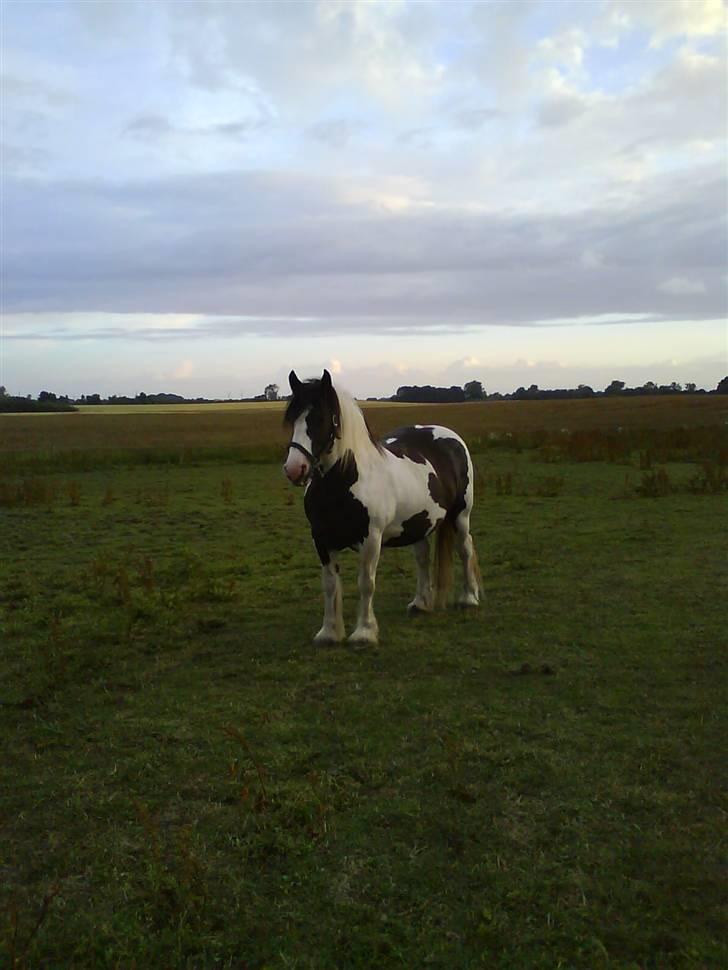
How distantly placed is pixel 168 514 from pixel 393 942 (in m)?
10.3

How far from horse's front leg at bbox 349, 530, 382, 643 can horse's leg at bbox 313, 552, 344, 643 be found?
0.44 feet

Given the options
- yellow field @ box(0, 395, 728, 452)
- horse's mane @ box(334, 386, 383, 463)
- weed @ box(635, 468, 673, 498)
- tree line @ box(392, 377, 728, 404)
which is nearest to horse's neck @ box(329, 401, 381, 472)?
horse's mane @ box(334, 386, 383, 463)

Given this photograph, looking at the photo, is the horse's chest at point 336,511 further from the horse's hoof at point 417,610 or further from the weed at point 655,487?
the weed at point 655,487

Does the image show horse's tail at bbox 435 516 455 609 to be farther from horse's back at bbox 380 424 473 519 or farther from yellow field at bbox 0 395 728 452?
yellow field at bbox 0 395 728 452

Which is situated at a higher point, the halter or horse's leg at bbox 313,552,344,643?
the halter

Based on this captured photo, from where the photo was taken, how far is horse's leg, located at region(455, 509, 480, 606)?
656 centimetres

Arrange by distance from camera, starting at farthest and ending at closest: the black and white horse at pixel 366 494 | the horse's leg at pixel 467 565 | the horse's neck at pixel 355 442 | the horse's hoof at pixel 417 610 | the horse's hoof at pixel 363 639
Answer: the horse's leg at pixel 467 565, the horse's hoof at pixel 417 610, the horse's hoof at pixel 363 639, the horse's neck at pixel 355 442, the black and white horse at pixel 366 494

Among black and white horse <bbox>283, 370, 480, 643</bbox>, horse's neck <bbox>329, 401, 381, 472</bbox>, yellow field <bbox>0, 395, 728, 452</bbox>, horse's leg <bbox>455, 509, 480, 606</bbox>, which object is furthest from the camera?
yellow field <bbox>0, 395, 728, 452</bbox>

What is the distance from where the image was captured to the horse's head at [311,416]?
4910 mm

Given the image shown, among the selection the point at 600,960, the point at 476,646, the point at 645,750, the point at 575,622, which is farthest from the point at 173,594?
the point at 600,960

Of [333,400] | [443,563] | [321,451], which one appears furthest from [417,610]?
[333,400]

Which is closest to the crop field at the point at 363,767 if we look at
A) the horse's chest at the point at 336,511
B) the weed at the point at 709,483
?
the horse's chest at the point at 336,511

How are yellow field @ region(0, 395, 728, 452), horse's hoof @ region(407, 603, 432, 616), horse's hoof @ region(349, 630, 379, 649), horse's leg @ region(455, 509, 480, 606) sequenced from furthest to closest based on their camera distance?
yellow field @ region(0, 395, 728, 452), horse's leg @ region(455, 509, 480, 606), horse's hoof @ region(407, 603, 432, 616), horse's hoof @ region(349, 630, 379, 649)

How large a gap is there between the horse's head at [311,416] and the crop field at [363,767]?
154cm
